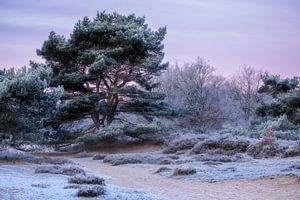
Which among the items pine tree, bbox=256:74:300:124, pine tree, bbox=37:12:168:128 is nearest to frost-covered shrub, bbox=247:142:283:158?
pine tree, bbox=256:74:300:124

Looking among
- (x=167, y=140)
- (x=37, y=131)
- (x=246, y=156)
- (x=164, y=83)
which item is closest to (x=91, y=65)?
(x=167, y=140)

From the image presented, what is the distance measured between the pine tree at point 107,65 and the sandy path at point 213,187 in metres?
15.7

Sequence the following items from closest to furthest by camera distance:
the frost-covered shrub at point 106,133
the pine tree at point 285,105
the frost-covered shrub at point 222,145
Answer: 1. the frost-covered shrub at point 222,145
2. the frost-covered shrub at point 106,133
3. the pine tree at point 285,105

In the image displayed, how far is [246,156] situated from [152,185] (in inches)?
283

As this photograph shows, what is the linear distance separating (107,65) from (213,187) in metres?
18.2

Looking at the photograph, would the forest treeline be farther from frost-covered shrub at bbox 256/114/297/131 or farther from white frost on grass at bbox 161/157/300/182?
white frost on grass at bbox 161/157/300/182

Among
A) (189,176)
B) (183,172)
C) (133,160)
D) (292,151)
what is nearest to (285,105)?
(292,151)

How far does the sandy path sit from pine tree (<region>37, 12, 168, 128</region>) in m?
15.7

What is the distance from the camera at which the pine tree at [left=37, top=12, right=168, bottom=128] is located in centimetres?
3023

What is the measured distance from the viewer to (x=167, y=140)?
2783 cm

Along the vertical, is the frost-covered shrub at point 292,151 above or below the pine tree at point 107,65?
below

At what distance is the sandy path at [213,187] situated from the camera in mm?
11070

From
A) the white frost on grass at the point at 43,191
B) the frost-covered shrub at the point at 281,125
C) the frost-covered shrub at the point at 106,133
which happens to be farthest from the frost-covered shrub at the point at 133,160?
the frost-covered shrub at the point at 281,125

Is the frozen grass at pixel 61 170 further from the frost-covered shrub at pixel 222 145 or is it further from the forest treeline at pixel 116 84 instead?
the forest treeline at pixel 116 84
